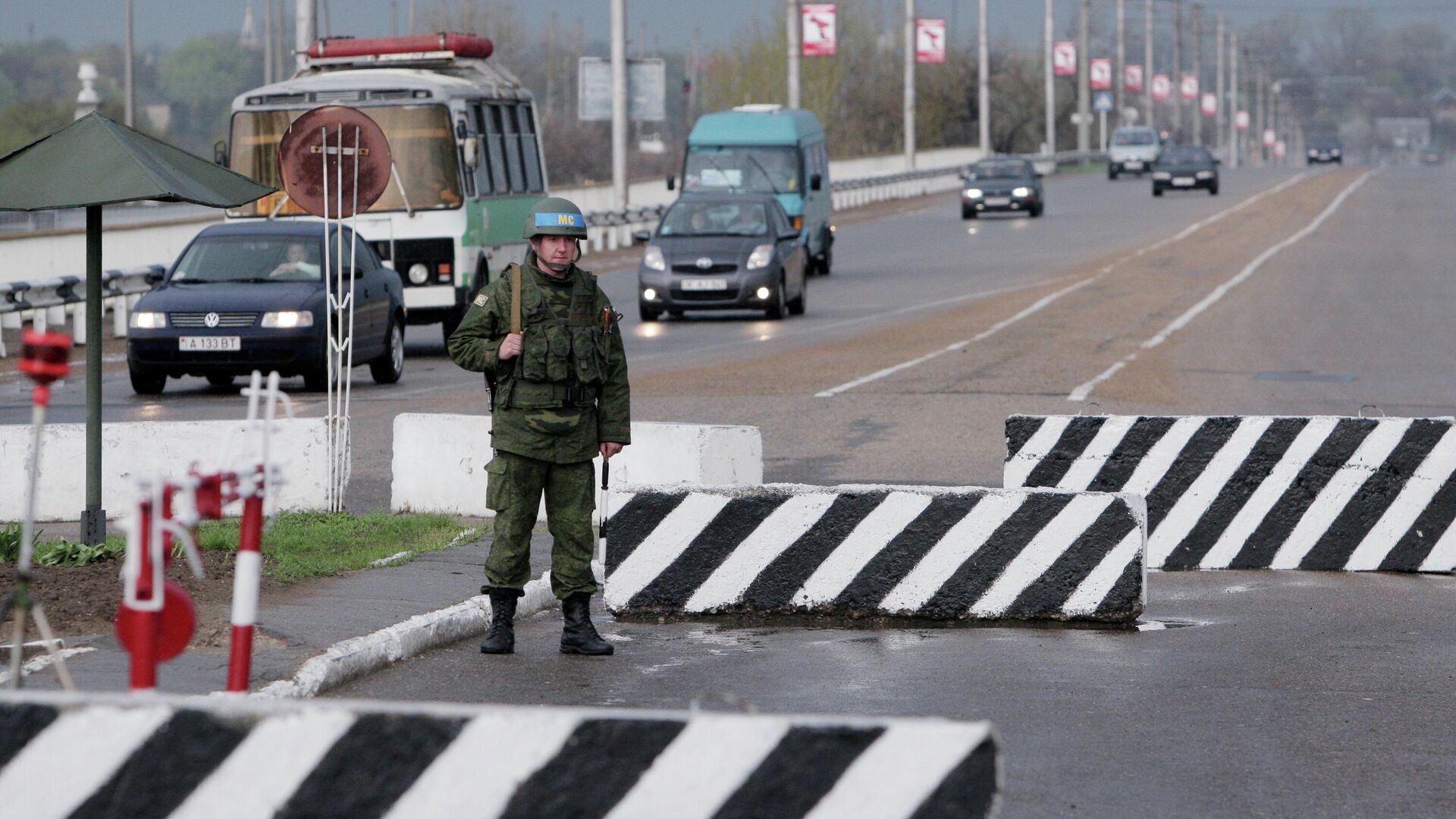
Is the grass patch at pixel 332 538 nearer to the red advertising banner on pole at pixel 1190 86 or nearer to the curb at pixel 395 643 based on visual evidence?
the curb at pixel 395 643

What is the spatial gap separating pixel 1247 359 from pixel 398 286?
877 cm

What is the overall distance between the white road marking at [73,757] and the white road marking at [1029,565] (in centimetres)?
575

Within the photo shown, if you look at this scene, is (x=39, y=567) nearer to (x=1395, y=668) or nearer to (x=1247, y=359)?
(x=1395, y=668)

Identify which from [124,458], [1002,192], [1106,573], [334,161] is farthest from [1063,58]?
[1106,573]

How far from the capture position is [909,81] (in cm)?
7256

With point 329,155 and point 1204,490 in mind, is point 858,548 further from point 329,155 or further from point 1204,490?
point 329,155

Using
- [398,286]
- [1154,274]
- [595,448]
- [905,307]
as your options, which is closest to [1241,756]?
[595,448]

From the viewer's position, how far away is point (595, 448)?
27.3ft

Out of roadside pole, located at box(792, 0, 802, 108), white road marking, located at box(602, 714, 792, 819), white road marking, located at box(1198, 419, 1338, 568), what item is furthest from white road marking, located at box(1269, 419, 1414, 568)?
roadside pole, located at box(792, 0, 802, 108)

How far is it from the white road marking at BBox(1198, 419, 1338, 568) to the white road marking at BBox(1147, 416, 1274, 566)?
15 cm

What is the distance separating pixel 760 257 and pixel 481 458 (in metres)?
16.6

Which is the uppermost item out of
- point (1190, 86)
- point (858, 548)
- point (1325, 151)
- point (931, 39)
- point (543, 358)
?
point (1190, 86)

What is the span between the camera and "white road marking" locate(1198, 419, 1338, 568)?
10.8 m

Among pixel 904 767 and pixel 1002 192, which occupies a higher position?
pixel 1002 192
